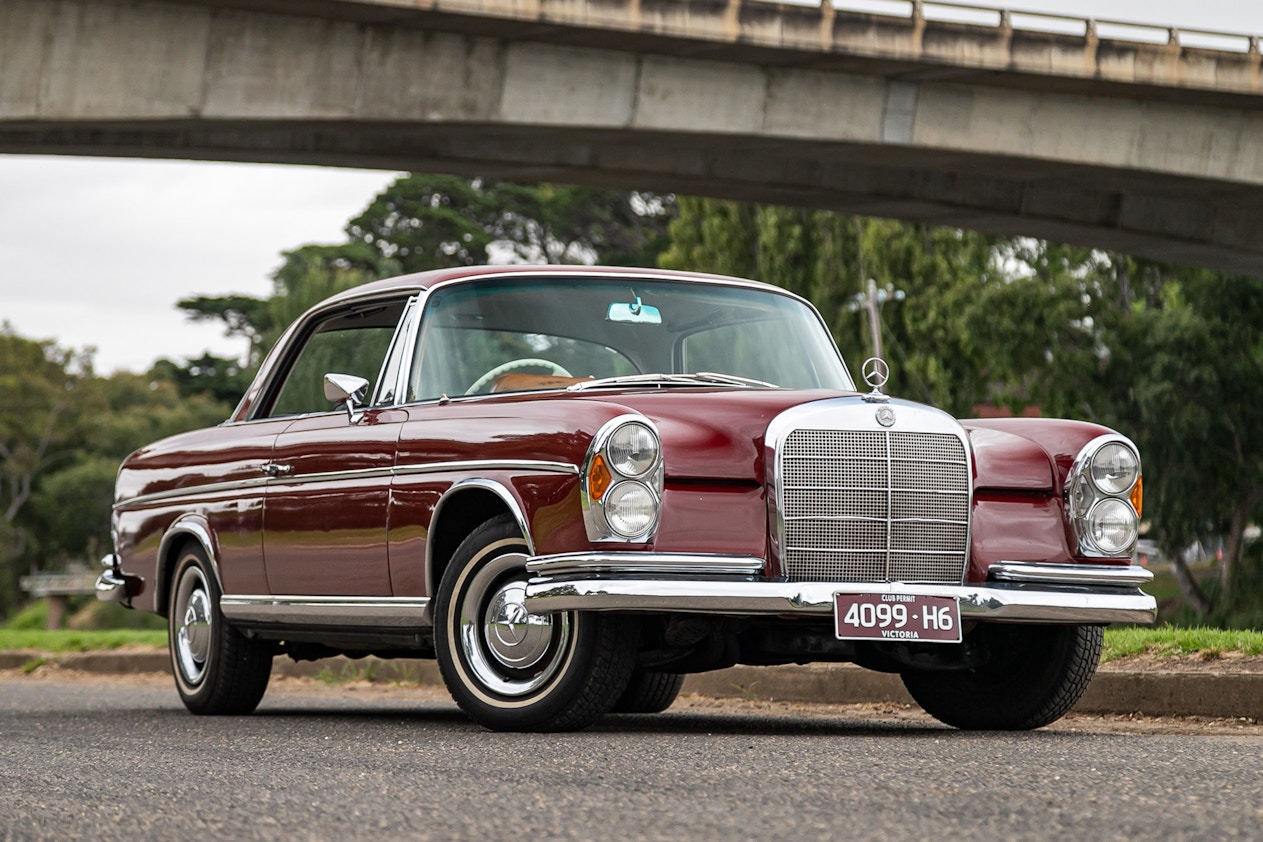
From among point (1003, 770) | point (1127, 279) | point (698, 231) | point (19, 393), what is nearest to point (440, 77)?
point (1003, 770)

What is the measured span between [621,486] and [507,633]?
2.58 feet

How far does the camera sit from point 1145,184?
82.9ft

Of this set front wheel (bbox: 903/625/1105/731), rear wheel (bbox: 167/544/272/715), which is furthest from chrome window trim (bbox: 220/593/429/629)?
front wheel (bbox: 903/625/1105/731)

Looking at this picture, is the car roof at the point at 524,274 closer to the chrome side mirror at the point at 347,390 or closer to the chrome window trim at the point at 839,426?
the chrome side mirror at the point at 347,390

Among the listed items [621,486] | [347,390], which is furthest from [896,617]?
[347,390]

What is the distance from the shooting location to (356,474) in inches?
297

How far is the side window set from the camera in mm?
8164

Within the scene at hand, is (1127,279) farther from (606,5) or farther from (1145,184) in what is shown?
(606,5)

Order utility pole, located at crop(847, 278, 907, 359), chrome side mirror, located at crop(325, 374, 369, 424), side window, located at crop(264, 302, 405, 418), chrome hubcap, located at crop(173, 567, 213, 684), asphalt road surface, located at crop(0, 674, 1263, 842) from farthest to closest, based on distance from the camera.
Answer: utility pole, located at crop(847, 278, 907, 359) → chrome hubcap, located at crop(173, 567, 213, 684) → side window, located at crop(264, 302, 405, 418) → chrome side mirror, located at crop(325, 374, 369, 424) → asphalt road surface, located at crop(0, 674, 1263, 842)

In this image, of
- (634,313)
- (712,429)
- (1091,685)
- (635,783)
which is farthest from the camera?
(1091,685)

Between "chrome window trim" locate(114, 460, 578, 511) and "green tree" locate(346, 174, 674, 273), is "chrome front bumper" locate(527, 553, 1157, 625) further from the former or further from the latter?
"green tree" locate(346, 174, 674, 273)

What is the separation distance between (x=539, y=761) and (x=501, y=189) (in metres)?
60.0

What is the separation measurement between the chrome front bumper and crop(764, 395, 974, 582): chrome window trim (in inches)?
6.7

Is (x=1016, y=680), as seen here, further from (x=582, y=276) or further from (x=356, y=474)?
(x=356, y=474)
